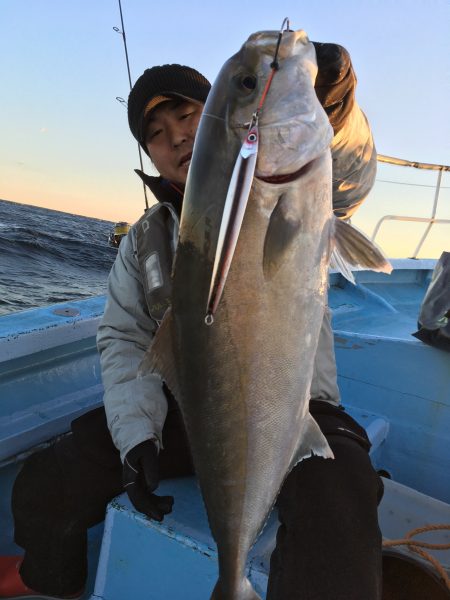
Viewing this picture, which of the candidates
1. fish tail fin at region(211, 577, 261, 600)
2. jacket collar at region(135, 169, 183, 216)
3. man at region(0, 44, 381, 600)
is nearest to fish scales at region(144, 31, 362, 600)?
fish tail fin at region(211, 577, 261, 600)

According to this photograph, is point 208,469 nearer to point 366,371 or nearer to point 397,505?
point 397,505

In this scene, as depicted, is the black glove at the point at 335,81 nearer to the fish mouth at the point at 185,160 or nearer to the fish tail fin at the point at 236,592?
the fish mouth at the point at 185,160

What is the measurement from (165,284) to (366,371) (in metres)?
2.07

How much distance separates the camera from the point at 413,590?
Result: 2262mm

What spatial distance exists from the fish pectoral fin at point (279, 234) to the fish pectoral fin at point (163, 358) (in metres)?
0.38

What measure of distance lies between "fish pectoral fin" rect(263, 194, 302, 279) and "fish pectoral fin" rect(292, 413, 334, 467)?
Result: 556mm

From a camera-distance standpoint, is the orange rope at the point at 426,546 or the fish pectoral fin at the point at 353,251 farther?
the orange rope at the point at 426,546

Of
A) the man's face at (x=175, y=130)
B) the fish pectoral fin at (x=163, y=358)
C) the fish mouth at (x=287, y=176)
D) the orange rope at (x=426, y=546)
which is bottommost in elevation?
the orange rope at (x=426, y=546)

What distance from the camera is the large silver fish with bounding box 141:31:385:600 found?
1.46 meters

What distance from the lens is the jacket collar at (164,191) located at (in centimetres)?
267

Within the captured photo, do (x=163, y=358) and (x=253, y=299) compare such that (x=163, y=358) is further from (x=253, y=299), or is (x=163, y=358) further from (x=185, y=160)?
(x=185, y=160)

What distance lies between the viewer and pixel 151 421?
2238 mm

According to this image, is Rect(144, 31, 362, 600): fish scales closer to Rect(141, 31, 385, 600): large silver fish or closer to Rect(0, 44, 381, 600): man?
Rect(141, 31, 385, 600): large silver fish

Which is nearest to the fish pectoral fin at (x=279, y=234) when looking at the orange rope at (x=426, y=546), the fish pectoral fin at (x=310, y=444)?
the fish pectoral fin at (x=310, y=444)
